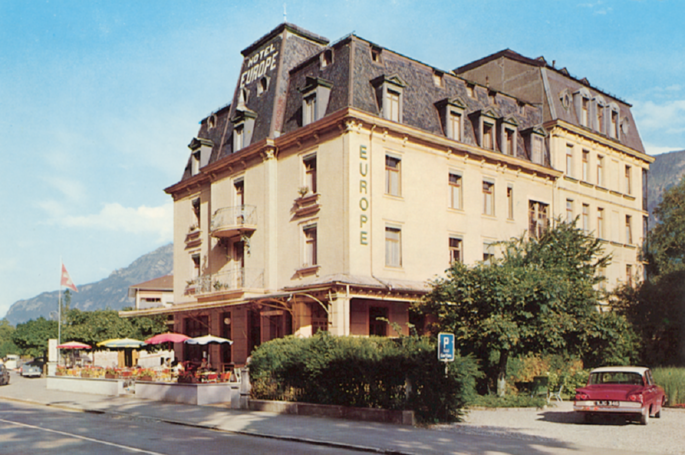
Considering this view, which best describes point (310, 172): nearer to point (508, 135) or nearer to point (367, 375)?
point (508, 135)

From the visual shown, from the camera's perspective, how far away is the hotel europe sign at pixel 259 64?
34312mm

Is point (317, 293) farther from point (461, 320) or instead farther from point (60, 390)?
point (60, 390)

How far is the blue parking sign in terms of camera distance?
1625cm

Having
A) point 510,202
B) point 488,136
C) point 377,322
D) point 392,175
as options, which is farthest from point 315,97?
point 510,202

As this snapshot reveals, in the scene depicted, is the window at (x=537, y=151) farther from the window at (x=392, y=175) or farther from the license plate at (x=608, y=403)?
the license plate at (x=608, y=403)

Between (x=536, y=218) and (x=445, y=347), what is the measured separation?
21.0 metres

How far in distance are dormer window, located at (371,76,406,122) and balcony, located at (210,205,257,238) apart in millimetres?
7924

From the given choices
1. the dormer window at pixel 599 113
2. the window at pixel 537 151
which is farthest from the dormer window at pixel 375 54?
the dormer window at pixel 599 113

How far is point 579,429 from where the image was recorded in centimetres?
1631

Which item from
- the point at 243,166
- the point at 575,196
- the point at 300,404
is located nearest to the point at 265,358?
the point at 300,404

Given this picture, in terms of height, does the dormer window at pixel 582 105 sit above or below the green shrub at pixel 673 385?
above

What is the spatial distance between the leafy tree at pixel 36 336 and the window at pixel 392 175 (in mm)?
48850

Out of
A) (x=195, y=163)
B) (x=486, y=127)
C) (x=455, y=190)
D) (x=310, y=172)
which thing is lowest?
(x=455, y=190)

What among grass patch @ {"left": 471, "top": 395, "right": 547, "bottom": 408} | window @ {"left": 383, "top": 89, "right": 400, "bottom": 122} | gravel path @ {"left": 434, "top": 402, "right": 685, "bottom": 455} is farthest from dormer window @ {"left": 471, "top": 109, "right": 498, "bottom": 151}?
gravel path @ {"left": 434, "top": 402, "right": 685, "bottom": 455}
